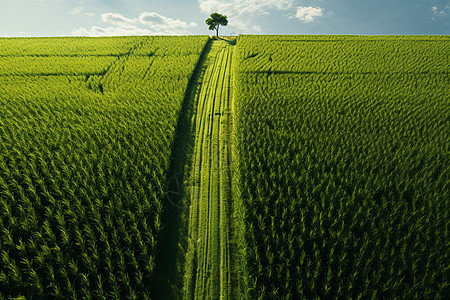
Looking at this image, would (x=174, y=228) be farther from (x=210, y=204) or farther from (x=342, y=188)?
(x=342, y=188)

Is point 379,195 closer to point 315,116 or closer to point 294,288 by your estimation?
point 294,288

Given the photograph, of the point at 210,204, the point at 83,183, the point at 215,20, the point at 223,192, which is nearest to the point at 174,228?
the point at 210,204

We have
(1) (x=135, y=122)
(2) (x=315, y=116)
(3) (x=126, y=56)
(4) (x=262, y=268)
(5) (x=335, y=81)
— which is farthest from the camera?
(3) (x=126, y=56)

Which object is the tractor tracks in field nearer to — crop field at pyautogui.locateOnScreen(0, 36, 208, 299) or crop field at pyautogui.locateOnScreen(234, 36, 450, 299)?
crop field at pyautogui.locateOnScreen(0, 36, 208, 299)

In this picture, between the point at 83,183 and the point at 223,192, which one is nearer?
the point at 83,183

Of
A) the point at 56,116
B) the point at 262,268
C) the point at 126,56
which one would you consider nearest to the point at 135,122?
the point at 56,116

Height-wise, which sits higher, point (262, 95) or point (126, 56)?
point (126, 56)

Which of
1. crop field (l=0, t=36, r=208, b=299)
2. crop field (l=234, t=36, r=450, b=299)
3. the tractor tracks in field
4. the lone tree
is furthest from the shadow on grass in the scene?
the lone tree
